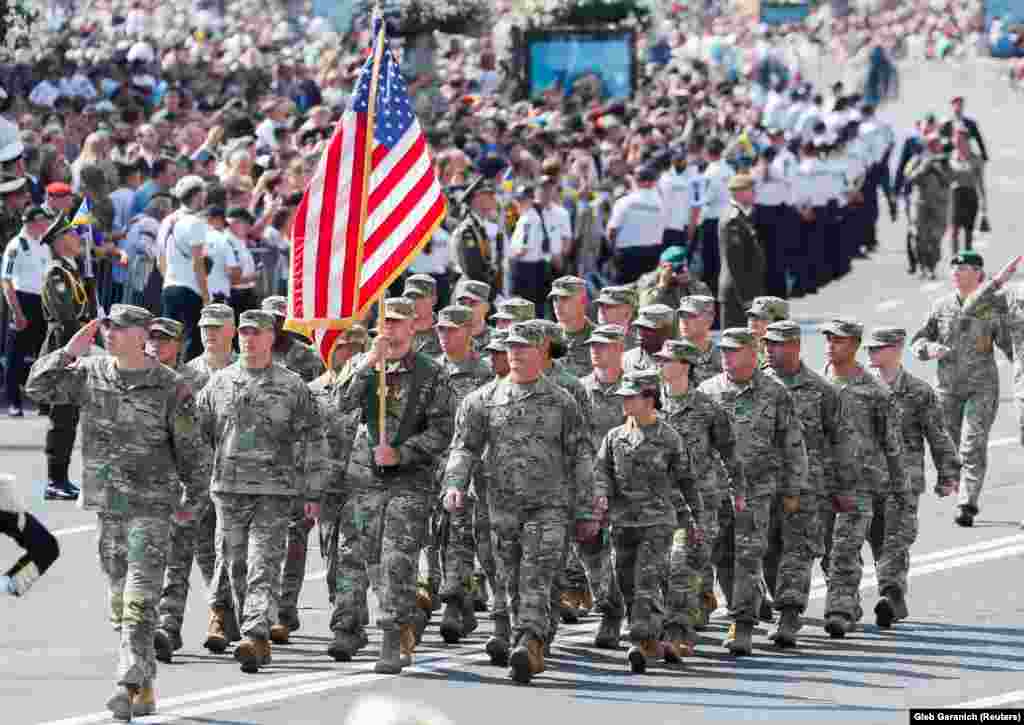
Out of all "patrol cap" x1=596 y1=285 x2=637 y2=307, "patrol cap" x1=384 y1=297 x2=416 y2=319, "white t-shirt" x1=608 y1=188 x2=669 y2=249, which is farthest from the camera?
"white t-shirt" x1=608 y1=188 x2=669 y2=249

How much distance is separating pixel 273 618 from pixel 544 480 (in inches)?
71.2

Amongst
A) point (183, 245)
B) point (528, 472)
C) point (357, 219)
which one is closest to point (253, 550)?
point (528, 472)

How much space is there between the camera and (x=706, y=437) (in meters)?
16.4

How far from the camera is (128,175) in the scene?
2677 cm

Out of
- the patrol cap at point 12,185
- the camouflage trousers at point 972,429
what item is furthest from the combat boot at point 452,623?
the patrol cap at point 12,185

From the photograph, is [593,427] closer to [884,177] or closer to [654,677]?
[654,677]

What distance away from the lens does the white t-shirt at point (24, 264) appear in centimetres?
2369

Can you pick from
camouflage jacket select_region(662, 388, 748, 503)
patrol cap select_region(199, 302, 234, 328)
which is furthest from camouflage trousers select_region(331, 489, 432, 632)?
camouflage jacket select_region(662, 388, 748, 503)

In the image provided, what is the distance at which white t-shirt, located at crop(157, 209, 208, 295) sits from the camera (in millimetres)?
23391

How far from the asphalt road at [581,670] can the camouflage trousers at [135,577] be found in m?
0.31

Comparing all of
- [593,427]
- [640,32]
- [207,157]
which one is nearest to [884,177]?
[640,32]

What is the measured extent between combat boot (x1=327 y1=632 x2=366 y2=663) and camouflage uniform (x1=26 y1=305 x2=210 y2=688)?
57.2 inches

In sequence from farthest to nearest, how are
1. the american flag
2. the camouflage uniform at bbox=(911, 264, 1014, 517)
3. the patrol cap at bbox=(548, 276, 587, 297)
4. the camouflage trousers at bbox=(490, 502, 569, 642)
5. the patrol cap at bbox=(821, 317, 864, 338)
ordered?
the camouflage uniform at bbox=(911, 264, 1014, 517) → the patrol cap at bbox=(548, 276, 587, 297) → the patrol cap at bbox=(821, 317, 864, 338) → the american flag → the camouflage trousers at bbox=(490, 502, 569, 642)

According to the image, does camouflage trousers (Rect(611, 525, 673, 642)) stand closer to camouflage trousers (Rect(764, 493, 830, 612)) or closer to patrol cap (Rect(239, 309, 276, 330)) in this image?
camouflage trousers (Rect(764, 493, 830, 612))
